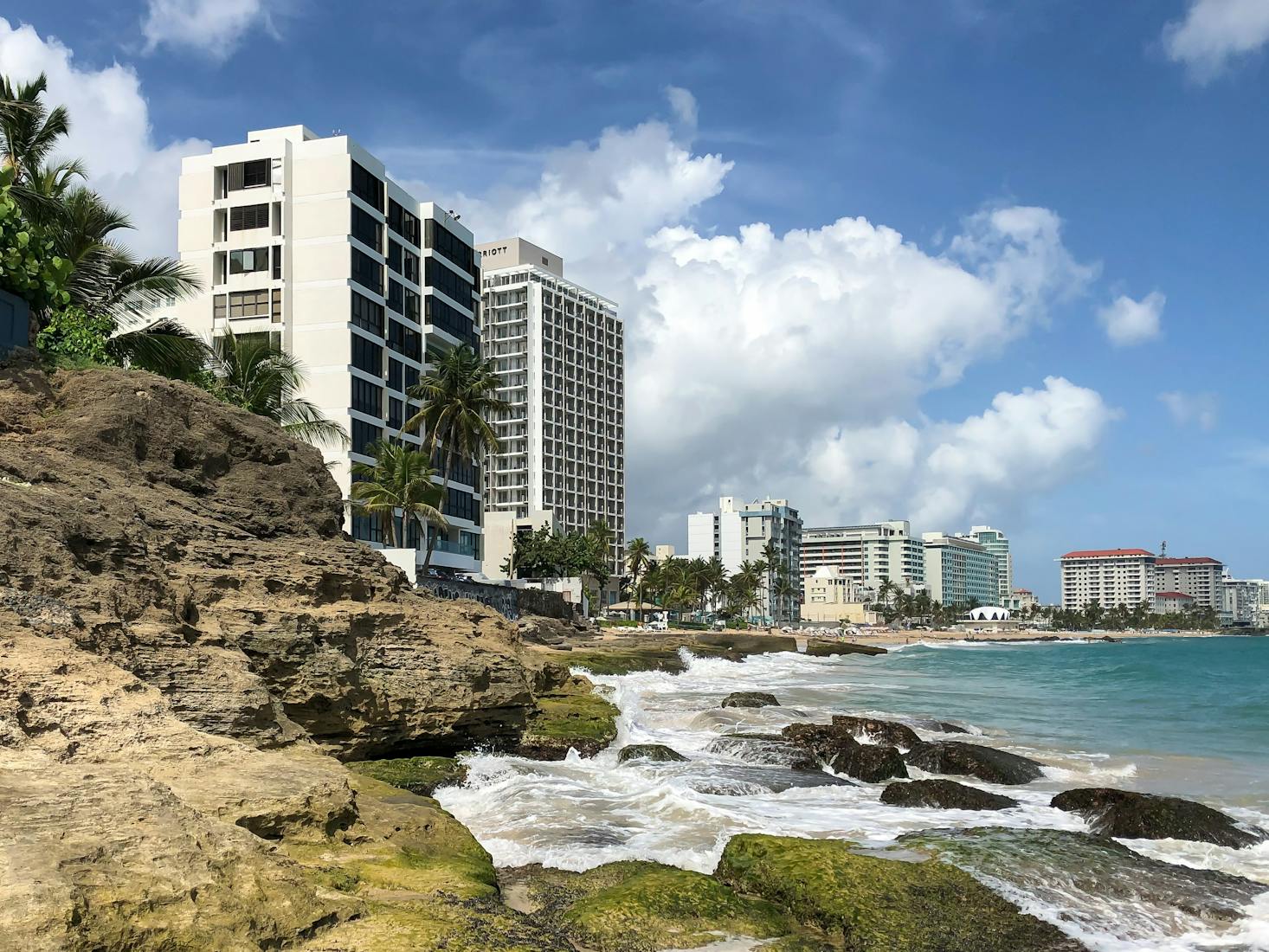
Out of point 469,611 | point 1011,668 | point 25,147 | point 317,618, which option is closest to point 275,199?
point 25,147

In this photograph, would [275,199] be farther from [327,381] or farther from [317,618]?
[317,618]

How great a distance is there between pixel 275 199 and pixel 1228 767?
58.9 m

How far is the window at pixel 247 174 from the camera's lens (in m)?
63.8

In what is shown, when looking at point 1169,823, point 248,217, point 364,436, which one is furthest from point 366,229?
point 1169,823

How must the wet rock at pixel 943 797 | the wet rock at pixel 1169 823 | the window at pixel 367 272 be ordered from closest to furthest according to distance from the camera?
the wet rock at pixel 1169 823
the wet rock at pixel 943 797
the window at pixel 367 272

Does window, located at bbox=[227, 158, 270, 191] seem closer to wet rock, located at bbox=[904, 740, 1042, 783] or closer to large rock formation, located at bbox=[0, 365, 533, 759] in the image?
large rock formation, located at bbox=[0, 365, 533, 759]

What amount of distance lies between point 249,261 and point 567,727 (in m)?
53.5

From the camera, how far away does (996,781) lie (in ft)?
63.0

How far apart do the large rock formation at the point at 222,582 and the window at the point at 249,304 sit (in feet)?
167

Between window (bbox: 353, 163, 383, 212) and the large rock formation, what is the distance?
51147 millimetres

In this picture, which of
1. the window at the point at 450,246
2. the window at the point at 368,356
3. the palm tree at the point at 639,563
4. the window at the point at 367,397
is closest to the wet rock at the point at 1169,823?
the window at the point at 367,397

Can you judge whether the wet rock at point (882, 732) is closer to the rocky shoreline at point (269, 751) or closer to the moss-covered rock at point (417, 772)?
the rocky shoreline at point (269, 751)

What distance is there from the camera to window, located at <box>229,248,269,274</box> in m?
63.4

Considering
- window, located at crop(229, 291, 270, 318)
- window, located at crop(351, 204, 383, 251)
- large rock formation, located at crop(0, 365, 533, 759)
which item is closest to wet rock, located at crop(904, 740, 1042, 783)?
large rock formation, located at crop(0, 365, 533, 759)
